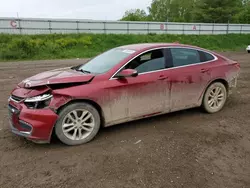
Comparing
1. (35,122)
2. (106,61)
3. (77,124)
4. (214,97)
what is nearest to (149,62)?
(106,61)

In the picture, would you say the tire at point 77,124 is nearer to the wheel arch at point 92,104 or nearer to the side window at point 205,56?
the wheel arch at point 92,104

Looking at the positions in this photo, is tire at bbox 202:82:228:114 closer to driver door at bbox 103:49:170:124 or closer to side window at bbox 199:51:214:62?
side window at bbox 199:51:214:62

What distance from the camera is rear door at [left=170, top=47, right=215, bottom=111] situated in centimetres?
422

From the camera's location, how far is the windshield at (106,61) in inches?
153

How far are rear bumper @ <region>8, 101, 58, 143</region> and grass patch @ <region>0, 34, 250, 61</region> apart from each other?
50.1ft

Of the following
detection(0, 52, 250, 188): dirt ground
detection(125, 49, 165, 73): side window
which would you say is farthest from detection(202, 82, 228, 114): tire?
detection(125, 49, 165, 73): side window

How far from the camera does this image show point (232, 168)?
2891 mm

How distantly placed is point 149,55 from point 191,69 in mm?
933

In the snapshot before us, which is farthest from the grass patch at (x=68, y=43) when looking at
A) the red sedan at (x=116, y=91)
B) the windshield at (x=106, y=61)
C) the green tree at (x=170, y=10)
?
the green tree at (x=170, y=10)

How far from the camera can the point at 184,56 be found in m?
4.43

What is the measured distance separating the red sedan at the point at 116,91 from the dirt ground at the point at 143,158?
0.28m

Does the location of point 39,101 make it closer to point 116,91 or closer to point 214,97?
point 116,91

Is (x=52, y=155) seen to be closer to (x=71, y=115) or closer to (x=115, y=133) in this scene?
(x=71, y=115)

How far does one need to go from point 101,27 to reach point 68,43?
571 centimetres
